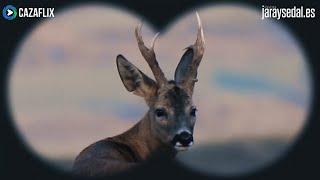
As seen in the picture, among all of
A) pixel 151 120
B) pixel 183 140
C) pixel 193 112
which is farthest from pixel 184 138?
pixel 151 120

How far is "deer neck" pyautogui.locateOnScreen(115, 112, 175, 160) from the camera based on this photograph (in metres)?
11.7

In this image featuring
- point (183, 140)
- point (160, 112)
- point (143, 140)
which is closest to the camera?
point (183, 140)

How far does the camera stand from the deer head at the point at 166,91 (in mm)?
11445

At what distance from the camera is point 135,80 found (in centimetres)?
1175

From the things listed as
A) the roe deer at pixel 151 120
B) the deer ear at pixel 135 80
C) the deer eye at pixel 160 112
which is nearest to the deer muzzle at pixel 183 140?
the roe deer at pixel 151 120

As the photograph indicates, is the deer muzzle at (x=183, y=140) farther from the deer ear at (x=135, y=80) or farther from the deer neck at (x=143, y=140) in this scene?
the deer ear at (x=135, y=80)

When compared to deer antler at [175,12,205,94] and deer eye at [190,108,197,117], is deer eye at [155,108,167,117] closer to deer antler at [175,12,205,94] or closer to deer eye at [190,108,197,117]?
deer eye at [190,108,197,117]

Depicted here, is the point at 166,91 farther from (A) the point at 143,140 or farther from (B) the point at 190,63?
(A) the point at 143,140

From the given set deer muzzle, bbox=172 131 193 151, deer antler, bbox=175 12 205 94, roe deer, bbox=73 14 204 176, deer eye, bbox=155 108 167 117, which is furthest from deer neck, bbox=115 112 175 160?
deer antler, bbox=175 12 205 94

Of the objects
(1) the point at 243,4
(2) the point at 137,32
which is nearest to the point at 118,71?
(2) the point at 137,32

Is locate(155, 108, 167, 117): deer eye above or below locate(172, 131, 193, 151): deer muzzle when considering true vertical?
above

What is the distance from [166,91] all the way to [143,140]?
606 millimetres

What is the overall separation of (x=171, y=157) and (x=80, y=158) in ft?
3.17

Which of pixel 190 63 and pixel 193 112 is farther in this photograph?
pixel 190 63
